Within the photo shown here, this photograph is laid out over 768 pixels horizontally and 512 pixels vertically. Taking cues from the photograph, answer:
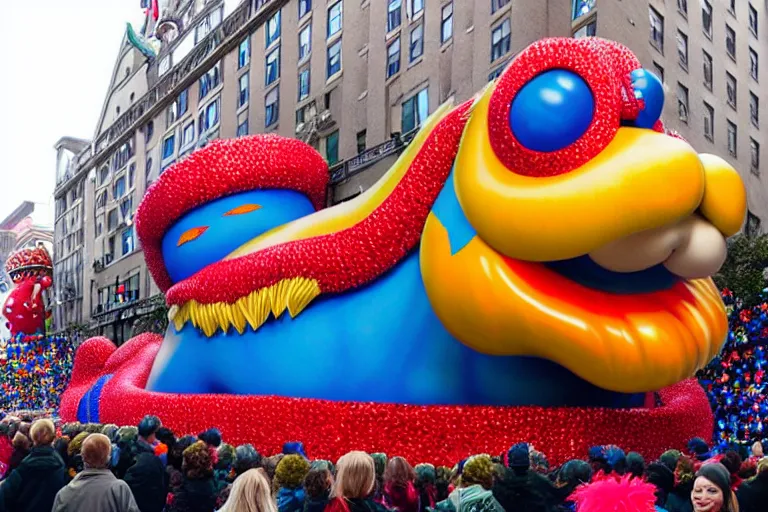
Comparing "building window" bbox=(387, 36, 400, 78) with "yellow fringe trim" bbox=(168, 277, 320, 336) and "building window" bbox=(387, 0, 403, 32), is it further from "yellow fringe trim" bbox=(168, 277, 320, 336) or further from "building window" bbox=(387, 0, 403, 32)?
"yellow fringe trim" bbox=(168, 277, 320, 336)

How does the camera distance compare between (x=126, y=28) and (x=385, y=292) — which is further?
(x=126, y=28)

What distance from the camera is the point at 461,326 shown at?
544 centimetres

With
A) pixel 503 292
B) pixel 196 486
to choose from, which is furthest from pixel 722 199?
pixel 196 486

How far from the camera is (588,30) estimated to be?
10070 millimetres

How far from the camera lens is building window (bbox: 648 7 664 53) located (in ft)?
34.4

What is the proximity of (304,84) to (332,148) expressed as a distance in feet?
6.53

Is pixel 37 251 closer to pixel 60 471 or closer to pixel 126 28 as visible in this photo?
pixel 126 28

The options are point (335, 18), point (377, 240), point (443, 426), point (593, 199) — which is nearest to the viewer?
point (593, 199)

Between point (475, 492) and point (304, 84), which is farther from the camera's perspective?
point (304, 84)

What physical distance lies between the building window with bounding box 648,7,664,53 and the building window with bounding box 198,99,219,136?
38.0ft

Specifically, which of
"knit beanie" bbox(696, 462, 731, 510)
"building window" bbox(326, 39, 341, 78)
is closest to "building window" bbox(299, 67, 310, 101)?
"building window" bbox(326, 39, 341, 78)

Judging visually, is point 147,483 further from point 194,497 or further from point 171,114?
point 171,114

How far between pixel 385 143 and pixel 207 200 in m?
5.72

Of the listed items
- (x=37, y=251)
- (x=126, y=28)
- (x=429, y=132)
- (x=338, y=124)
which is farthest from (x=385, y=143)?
(x=126, y=28)
